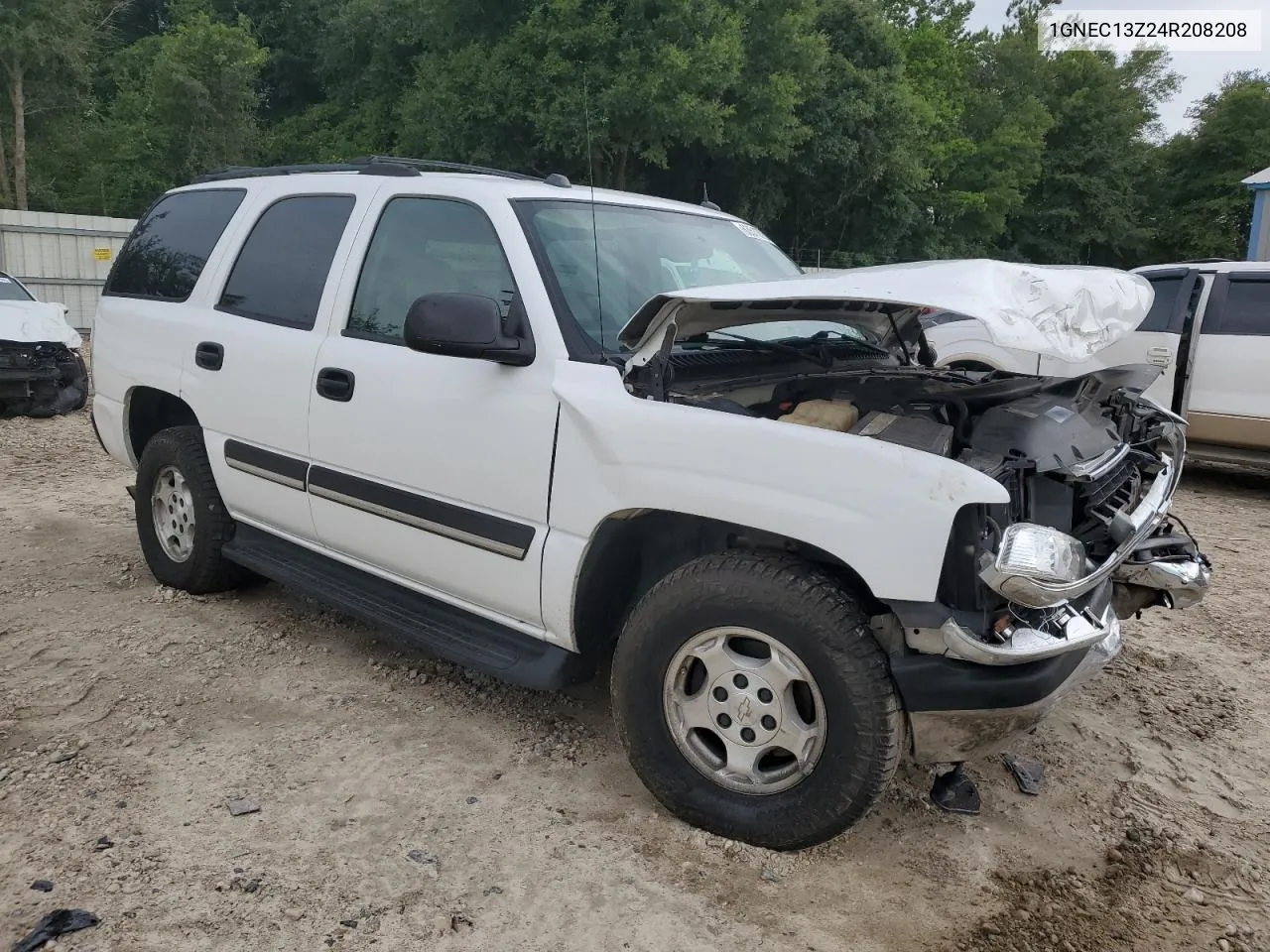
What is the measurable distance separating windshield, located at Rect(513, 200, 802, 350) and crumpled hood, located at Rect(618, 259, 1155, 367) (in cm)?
33

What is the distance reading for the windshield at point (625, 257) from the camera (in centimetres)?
321

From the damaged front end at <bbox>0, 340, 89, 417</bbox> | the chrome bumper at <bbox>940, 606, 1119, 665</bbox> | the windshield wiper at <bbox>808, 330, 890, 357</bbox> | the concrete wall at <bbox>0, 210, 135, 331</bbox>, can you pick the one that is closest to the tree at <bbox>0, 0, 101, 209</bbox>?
the concrete wall at <bbox>0, 210, 135, 331</bbox>

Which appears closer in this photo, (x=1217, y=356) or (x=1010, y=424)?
(x=1010, y=424)

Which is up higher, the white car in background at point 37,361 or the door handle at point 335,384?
the door handle at point 335,384

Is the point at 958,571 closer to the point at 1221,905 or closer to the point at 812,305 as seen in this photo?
the point at 812,305

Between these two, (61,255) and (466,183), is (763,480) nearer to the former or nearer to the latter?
(466,183)

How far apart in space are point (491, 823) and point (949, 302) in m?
1.96

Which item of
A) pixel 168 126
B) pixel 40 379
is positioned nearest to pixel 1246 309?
pixel 40 379

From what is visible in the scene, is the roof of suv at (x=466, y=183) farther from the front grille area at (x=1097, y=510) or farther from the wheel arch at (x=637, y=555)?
the front grille area at (x=1097, y=510)

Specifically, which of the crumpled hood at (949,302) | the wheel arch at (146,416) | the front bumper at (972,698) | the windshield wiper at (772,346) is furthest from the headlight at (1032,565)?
the wheel arch at (146,416)

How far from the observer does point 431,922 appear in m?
2.46

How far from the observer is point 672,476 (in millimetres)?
2729

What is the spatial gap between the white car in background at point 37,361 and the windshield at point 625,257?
8.05 m

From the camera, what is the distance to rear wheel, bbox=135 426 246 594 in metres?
4.38
